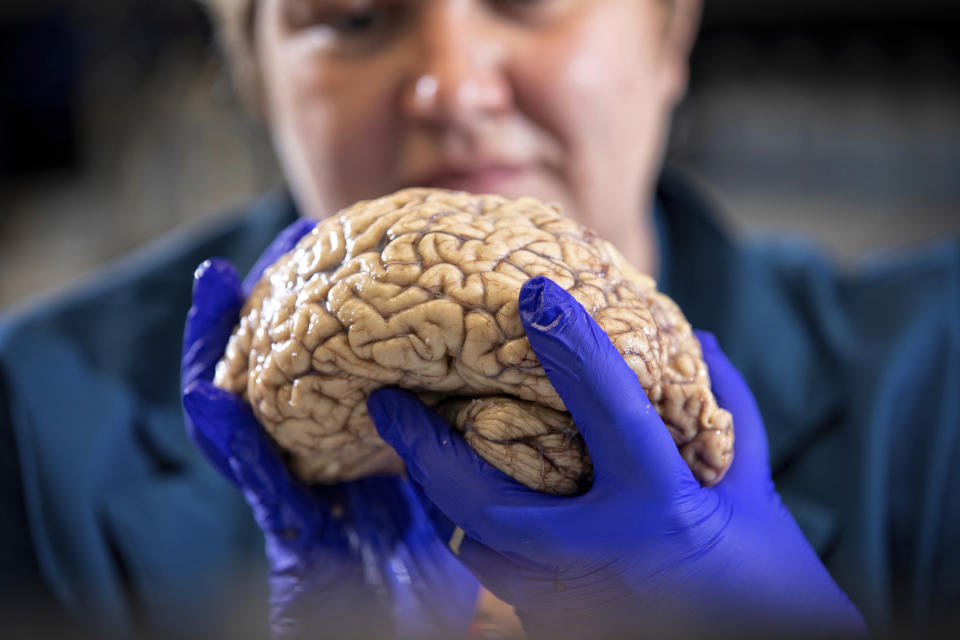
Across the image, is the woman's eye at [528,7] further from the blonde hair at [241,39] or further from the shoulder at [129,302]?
the shoulder at [129,302]

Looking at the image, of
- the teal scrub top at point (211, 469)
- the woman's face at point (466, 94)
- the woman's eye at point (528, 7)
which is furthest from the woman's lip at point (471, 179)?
the teal scrub top at point (211, 469)

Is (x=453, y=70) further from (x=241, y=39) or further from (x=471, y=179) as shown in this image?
(x=241, y=39)

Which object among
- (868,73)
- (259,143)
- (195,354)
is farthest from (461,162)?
(868,73)

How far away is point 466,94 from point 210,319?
38 centimetres

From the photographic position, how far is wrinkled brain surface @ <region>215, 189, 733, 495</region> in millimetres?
574

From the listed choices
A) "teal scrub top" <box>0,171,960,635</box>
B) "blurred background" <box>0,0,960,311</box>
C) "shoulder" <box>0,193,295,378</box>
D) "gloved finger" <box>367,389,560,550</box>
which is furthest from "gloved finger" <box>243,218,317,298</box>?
"blurred background" <box>0,0,960,311</box>

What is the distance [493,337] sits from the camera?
0.57 meters

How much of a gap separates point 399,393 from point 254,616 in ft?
0.98

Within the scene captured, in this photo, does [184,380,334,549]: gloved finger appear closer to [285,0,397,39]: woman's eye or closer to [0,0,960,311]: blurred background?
[285,0,397,39]: woman's eye

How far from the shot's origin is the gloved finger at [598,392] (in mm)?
538

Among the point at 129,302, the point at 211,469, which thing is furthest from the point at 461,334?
the point at 129,302

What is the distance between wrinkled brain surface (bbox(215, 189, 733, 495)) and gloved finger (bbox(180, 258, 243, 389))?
0.09 meters

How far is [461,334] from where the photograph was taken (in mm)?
571

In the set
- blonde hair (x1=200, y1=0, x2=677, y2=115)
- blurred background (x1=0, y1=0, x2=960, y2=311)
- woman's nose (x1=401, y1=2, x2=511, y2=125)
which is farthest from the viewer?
blurred background (x1=0, y1=0, x2=960, y2=311)
